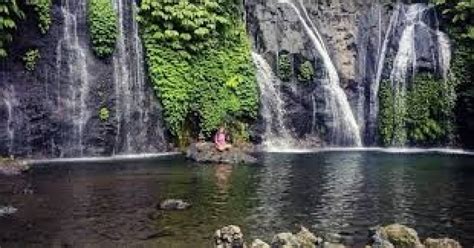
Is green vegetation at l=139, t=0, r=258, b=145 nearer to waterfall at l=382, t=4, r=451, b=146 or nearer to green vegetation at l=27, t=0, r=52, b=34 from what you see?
green vegetation at l=27, t=0, r=52, b=34

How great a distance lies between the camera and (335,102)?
128 feet

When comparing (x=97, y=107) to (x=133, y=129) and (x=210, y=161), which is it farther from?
(x=210, y=161)

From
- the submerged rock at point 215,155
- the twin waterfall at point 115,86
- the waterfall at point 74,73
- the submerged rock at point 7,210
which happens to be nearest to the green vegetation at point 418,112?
the submerged rock at point 215,155

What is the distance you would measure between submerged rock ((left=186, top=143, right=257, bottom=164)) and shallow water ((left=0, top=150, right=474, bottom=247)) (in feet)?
2.99

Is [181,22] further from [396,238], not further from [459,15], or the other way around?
[396,238]

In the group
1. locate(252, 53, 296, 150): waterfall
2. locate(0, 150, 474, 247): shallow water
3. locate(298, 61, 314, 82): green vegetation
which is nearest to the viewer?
locate(0, 150, 474, 247): shallow water

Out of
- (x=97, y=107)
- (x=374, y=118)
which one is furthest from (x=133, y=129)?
(x=374, y=118)

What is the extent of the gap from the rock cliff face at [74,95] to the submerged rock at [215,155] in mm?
2984

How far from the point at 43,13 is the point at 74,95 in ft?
12.7

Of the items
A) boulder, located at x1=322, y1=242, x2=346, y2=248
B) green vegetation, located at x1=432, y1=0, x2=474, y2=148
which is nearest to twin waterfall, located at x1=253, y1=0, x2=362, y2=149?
green vegetation, located at x1=432, y1=0, x2=474, y2=148

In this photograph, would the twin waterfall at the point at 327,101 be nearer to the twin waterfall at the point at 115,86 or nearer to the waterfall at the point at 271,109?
the waterfall at the point at 271,109

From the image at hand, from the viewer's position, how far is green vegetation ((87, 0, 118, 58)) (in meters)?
34.2

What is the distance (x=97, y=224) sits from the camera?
19.3m

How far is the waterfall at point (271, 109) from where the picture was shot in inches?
1485
